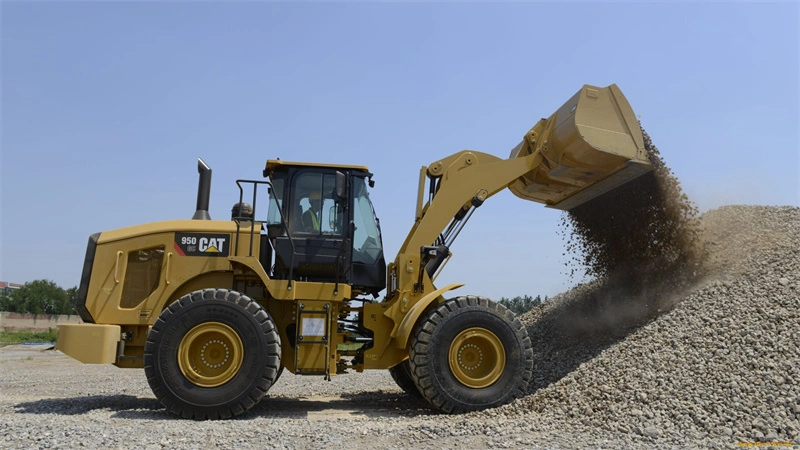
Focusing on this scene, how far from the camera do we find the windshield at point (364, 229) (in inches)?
311

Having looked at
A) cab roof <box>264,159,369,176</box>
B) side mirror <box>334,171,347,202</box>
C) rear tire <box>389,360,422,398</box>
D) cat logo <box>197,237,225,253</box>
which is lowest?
rear tire <box>389,360,422,398</box>

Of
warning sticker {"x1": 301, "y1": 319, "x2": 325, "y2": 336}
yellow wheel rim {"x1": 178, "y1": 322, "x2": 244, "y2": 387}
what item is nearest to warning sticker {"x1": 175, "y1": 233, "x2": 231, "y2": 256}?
yellow wheel rim {"x1": 178, "y1": 322, "x2": 244, "y2": 387}

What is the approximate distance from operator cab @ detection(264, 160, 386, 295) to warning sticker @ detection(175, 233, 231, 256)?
56 centimetres

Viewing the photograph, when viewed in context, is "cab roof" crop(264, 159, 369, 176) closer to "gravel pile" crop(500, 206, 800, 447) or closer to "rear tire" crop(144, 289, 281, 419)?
"rear tire" crop(144, 289, 281, 419)

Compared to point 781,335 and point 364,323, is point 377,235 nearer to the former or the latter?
point 364,323

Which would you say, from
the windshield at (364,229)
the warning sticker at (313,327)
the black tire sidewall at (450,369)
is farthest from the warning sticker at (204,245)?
the black tire sidewall at (450,369)

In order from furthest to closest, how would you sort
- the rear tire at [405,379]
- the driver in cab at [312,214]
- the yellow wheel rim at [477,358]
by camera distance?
the rear tire at [405,379]
the driver in cab at [312,214]
the yellow wheel rim at [477,358]

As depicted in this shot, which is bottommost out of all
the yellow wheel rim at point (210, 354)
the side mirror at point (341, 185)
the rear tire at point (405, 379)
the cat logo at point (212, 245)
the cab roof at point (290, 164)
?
the rear tire at point (405, 379)

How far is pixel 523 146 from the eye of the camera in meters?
9.02

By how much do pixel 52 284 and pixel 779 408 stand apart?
71931mm

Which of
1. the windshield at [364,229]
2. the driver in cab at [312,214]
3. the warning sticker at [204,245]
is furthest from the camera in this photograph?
the windshield at [364,229]

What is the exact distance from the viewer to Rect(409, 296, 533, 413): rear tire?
713 cm

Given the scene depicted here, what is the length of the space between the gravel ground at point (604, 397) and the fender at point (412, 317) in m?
0.90

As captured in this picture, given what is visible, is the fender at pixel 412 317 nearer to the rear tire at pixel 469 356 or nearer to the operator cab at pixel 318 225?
the rear tire at pixel 469 356
